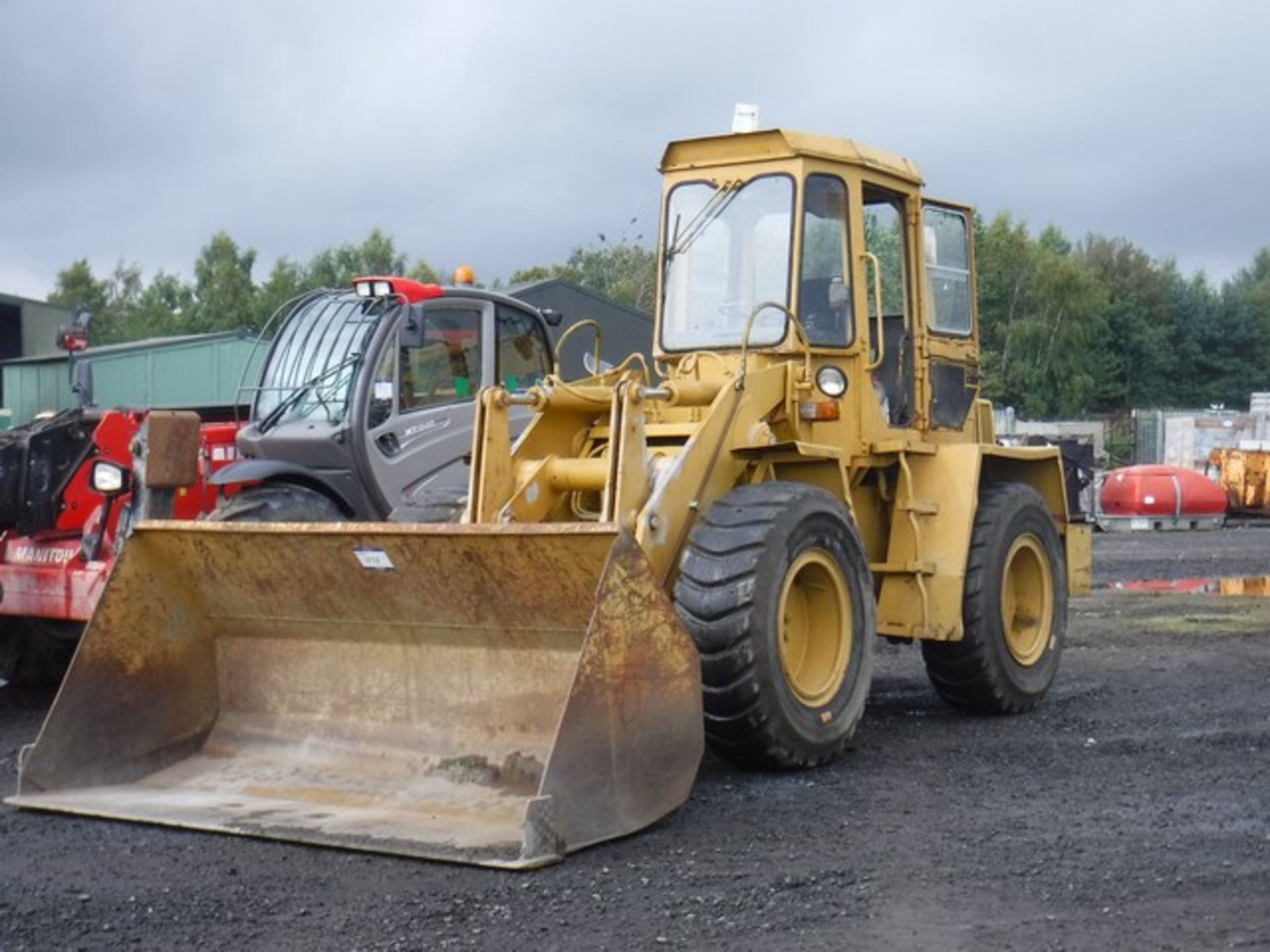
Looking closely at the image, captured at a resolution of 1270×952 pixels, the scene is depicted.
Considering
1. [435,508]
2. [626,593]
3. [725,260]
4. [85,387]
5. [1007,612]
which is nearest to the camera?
[626,593]

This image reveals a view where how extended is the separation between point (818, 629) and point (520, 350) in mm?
3811

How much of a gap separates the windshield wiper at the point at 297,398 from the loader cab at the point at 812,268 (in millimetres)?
2198

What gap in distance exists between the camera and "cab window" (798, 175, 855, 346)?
8.28 metres

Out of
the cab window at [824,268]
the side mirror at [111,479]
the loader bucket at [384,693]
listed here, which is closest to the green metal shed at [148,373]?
the side mirror at [111,479]

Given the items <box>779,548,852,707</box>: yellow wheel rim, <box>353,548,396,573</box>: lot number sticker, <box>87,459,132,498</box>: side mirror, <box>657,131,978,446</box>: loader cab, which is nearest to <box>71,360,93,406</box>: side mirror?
<box>87,459,132,498</box>: side mirror

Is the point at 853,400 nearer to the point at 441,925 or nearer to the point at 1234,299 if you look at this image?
the point at 441,925

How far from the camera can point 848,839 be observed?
6145mm

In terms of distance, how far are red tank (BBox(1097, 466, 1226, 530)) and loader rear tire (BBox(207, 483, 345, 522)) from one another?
20.6 m

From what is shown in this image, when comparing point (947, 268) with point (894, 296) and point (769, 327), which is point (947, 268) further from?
point (769, 327)

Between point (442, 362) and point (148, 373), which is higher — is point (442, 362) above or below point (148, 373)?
below

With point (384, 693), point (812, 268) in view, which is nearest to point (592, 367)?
point (812, 268)

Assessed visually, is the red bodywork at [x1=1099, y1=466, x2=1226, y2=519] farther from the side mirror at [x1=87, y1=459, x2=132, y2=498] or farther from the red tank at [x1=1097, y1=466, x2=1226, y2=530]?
the side mirror at [x1=87, y1=459, x2=132, y2=498]

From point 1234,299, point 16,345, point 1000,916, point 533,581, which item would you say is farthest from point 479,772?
point 1234,299

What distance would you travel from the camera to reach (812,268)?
8.32 meters
